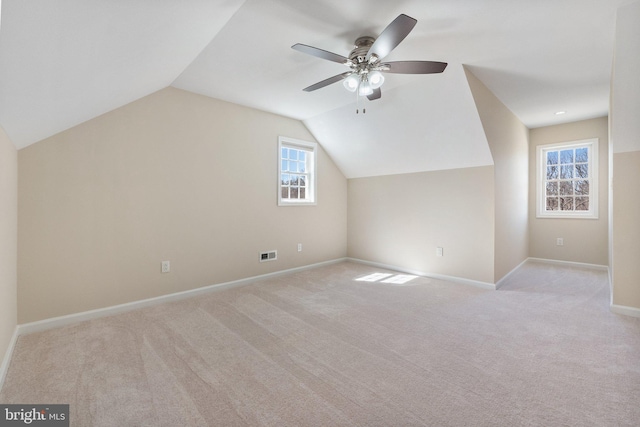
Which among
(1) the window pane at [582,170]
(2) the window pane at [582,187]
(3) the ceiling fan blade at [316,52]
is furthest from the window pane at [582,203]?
(3) the ceiling fan blade at [316,52]

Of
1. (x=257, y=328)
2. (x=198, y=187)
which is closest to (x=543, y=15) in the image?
(x=257, y=328)

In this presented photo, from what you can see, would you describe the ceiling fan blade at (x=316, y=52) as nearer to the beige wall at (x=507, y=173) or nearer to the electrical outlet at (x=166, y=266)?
the beige wall at (x=507, y=173)

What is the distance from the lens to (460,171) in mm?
3996

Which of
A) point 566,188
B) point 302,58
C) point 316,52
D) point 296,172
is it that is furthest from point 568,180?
point 316,52

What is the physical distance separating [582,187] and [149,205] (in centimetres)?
691

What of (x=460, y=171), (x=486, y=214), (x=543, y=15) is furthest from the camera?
(x=460, y=171)

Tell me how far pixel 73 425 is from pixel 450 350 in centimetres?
241

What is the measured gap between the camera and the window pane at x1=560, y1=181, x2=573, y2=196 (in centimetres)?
507

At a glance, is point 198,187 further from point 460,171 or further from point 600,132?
point 600,132

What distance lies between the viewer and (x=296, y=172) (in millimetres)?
4797

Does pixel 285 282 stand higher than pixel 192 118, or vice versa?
pixel 192 118

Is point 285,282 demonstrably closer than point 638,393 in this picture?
No

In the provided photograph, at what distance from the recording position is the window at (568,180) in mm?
4820

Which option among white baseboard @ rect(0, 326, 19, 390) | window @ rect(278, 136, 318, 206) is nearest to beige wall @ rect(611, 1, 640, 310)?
window @ rect(278, 136, 318, 206)
